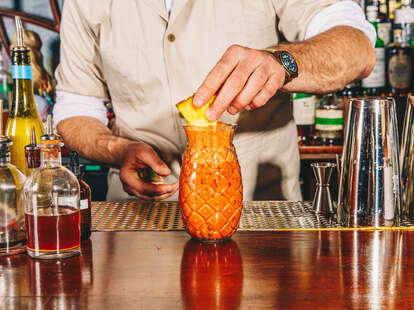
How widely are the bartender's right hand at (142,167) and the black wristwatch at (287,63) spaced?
0.38 metres

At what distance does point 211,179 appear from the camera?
37.1 inches

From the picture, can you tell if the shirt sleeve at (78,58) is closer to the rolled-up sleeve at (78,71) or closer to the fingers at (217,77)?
the rolled-up sleeve at (78,71)

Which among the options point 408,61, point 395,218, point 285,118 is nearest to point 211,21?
point 285,118

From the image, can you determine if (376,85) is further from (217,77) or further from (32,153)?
(32,153)

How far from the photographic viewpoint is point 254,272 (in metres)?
0.87

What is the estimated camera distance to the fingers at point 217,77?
3.22 ft

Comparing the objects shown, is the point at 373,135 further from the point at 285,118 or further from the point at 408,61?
the point at 408,61

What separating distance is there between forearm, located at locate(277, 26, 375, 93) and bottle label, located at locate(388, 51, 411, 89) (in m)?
1.34

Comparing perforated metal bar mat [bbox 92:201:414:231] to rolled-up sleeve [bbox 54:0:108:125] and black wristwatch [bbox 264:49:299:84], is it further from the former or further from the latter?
rolled-up sleeve [bbox 54:0:108:125]

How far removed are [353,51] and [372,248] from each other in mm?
675

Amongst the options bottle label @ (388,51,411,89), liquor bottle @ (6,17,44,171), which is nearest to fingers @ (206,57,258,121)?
liquor bottle @ (6,17,44,171)

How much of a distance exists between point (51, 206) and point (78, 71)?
106 centimetres

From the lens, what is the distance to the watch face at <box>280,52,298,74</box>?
1180mm

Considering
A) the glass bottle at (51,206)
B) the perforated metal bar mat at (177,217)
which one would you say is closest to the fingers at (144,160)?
the perforated metal bar mat at (177,217)
